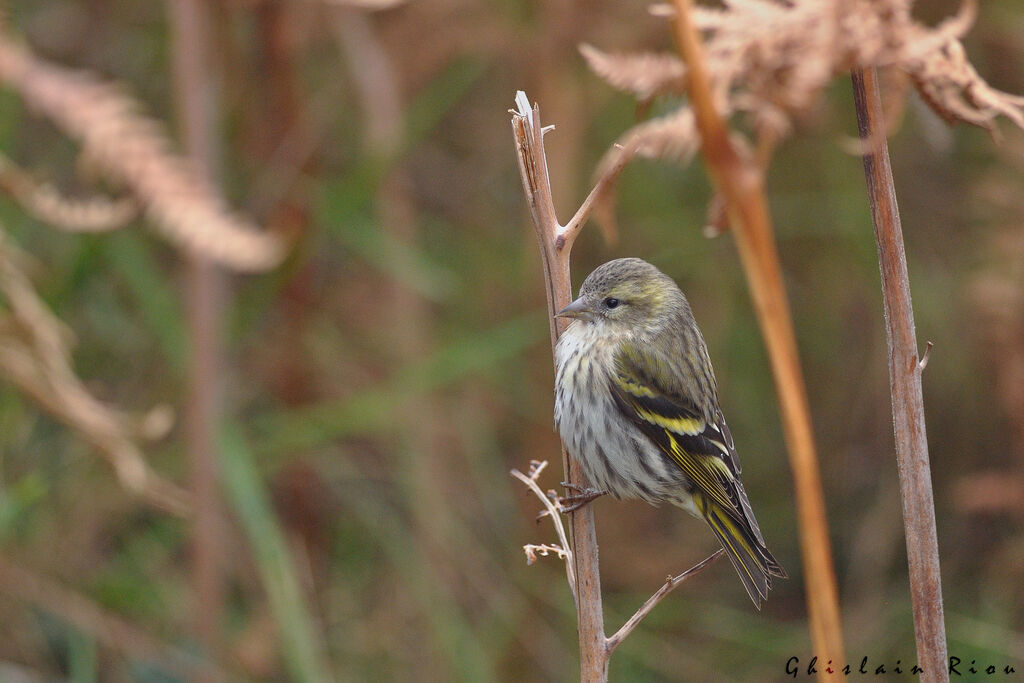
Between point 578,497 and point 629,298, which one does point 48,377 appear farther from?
point 629,298

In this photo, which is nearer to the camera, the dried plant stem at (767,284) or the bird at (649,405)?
the dried plant stem at (767,284)

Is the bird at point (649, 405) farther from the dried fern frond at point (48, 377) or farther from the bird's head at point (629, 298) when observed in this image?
the dried fern frond at point (48, 377)

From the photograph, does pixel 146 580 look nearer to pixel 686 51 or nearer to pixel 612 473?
pixel 612 473

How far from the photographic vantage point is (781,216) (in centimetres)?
514

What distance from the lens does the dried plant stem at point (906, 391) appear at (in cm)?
156

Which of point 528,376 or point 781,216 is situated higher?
point 781,216

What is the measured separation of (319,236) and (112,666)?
213 cm

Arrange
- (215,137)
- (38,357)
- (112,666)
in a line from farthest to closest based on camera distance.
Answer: (112,666) < (215,137) < (38,357)

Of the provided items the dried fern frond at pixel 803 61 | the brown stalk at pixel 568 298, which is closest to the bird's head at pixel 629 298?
the brown stalk at pixel 568 298

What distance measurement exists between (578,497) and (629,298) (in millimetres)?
995

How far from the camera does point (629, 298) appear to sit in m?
3.24

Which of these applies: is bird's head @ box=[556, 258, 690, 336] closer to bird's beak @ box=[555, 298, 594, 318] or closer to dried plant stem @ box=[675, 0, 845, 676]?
bird's beak @ box=[555, 298, 594, 318]

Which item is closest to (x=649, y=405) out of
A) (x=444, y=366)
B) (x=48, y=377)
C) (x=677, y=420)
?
(x=677, y=420)

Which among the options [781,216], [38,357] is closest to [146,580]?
[38,357]
